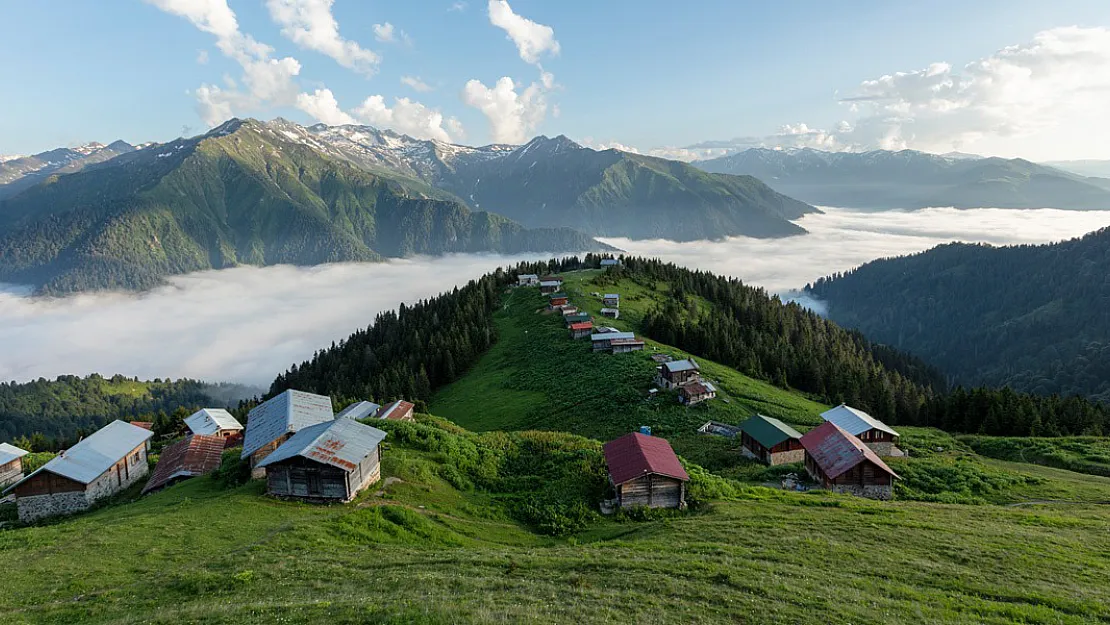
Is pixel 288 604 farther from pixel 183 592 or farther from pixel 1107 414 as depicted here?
pixel 1107 414

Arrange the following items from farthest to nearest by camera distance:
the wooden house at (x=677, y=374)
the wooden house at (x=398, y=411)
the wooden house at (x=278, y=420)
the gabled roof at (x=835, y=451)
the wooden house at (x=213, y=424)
Result: 1. the wooden house at (x=677, y=374)
2. the wooden house at (x=213, y=424)
3. the wooden house at (x=398, y=411)
4. the gabled roof at (x=835, y=451)
5. the wooden house at (x=278, y=420)

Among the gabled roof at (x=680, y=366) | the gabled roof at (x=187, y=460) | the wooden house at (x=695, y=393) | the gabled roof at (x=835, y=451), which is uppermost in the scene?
the gabled roof at (x=680, y=366)

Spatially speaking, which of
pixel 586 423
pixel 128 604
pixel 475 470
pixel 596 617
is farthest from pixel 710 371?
pixel 128 604

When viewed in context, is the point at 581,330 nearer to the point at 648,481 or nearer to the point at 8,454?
the point at 648,481

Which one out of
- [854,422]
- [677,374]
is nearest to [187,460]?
[677,374]

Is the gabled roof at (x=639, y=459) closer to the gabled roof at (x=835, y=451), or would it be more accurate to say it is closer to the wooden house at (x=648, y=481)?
the wooden house at (x=648, y=481)

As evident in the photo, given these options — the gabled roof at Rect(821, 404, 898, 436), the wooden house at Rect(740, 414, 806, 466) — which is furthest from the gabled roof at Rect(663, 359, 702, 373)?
the wooden house at Rect(740, 414, 806, 466)

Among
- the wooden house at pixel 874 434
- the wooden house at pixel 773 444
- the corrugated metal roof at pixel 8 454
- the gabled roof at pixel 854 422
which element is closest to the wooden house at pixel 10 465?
the corrugated metal roof at pixel 8 454
